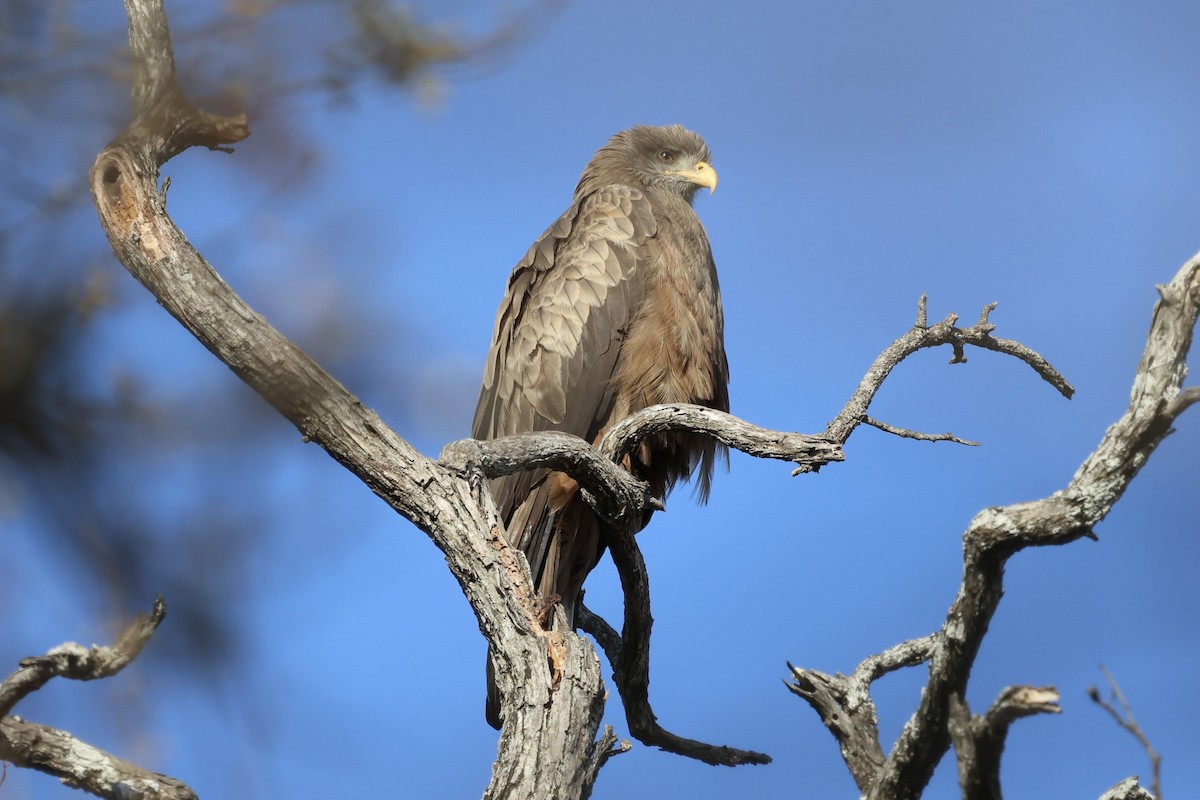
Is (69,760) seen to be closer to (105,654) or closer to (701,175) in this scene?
(105,654)

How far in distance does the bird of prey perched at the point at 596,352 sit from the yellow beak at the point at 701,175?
400mm

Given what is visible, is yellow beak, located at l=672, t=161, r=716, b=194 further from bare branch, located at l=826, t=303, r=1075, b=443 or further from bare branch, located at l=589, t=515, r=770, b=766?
bare branch, located at l=589, t=515, r=770, b=766

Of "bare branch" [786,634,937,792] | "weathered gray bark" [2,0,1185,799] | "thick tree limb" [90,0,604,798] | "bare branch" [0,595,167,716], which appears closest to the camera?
"bare branch" [0,595,167,716]

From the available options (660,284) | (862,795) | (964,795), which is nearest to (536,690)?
(862,795)

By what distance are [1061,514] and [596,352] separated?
294 cm

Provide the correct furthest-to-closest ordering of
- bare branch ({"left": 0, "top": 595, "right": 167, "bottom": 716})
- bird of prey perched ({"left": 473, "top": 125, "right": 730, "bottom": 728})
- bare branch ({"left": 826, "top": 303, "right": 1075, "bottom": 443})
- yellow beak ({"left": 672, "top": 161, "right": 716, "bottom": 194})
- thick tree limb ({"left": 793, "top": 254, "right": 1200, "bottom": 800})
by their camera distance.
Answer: yellow beak ({"left": 672, "top": 161, "right": 716, "bottom": 194})
bird of prey perched ({"left": 473, "top": 125, "right": 730, "bottom": 728})
bare branch ({"left": 826, "top": 303, "right": 1075, "bottom": 443})
thick tree limb ({"left": 793, "top": 254, "right": 1200, "bottom": 800})
bare branch ({"left": 0, "top": 595, "right": 167, "bottom": 716})

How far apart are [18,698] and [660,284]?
3818mm

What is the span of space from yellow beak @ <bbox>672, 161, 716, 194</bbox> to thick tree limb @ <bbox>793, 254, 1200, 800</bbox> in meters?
3.74

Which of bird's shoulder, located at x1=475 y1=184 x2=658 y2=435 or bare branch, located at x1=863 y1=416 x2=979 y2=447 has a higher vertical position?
bird's shoulder, located at x1=475 y1=184 x2=658 y2=435

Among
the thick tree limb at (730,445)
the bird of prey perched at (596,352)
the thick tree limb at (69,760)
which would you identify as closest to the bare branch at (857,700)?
the thick tree limb at (730,445)

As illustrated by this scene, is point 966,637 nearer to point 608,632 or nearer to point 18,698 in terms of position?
point 18,698

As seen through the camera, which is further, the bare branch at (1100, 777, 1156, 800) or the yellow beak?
the yellow beak

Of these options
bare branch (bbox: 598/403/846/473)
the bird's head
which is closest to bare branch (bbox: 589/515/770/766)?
bare branch (bbox: 598/403/846/473)

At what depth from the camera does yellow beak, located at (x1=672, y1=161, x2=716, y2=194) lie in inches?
249
